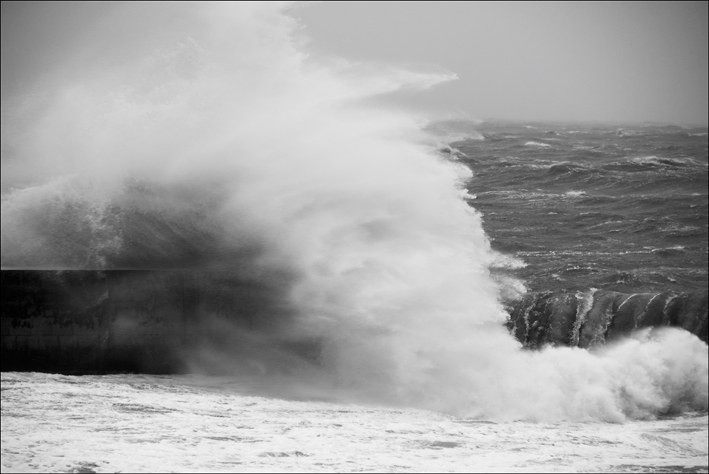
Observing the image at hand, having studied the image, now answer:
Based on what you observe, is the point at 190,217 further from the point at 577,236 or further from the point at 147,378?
the point at 577,236

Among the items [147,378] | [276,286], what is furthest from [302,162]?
[147,378]

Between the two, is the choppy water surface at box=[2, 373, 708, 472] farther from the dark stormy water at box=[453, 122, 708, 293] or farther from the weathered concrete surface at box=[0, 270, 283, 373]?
the dark stormy water at box=[453, 122, 708, 293]

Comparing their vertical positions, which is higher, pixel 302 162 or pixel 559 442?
pixel 302 162

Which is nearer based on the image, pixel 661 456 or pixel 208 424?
pixel 661 456

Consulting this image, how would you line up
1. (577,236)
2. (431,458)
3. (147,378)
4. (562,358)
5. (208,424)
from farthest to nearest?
(577,236) → (147,378) → (562,358) → (208,424) → (431,458)

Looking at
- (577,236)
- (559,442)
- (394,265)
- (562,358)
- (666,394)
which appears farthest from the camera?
(577,236)

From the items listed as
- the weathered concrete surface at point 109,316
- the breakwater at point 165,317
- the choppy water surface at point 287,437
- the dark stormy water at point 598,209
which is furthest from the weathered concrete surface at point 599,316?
the weathered concrete surface at point 109,316

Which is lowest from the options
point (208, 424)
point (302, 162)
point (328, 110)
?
point (208, 424)
